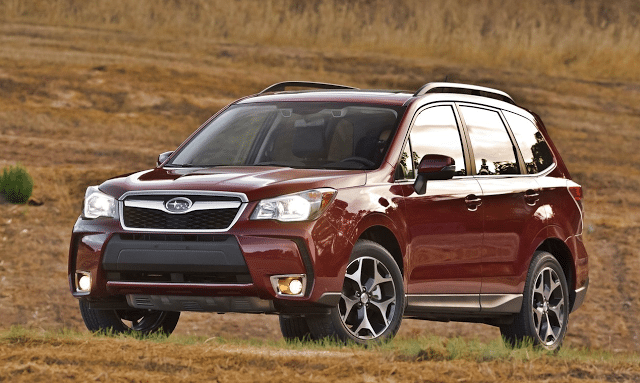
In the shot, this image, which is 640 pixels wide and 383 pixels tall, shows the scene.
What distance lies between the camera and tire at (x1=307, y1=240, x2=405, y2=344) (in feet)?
25.6

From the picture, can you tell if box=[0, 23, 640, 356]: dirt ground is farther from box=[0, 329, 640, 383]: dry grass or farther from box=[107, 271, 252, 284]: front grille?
box=[0, 329, 640, 383]: dry grass

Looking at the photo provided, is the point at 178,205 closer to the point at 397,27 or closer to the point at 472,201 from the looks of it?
the point at 472,201

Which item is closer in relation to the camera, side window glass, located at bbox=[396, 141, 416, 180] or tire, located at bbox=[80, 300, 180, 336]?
side window glass, located at bbox=[396, 141, 416, 180]

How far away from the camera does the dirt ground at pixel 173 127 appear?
18422mm

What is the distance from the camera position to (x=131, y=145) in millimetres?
26781

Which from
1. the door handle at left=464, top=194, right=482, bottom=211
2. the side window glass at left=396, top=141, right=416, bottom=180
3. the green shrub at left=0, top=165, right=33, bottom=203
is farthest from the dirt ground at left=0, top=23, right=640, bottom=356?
the side window glass at left=396, top=141, right=416, bottom=180

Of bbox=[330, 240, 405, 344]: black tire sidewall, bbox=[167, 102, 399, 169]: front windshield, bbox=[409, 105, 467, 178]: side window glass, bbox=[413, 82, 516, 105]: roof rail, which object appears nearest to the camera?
bbox=[330, 240, 405, 344]: black tire sidewall

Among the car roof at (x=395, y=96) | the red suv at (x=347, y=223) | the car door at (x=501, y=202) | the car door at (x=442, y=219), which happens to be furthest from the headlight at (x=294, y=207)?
the car door at (x=501, y=202)

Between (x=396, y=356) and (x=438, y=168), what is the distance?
4.98ft

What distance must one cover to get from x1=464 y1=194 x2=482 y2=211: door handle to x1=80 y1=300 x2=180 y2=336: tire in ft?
7.55

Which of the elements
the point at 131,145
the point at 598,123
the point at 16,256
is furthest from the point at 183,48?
the point at 16,256

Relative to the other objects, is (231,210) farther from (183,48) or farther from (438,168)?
(183,48)

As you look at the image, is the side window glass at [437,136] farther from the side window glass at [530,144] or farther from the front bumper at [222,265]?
the front bumper at [222,265]

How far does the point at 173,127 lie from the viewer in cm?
2850
